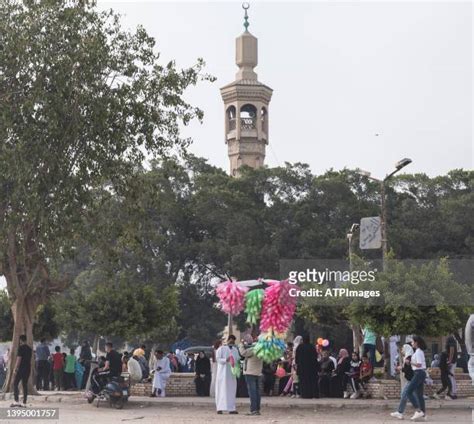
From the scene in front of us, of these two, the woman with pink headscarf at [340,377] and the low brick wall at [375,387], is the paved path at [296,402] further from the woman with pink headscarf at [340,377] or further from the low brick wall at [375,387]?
the woman with pink headscarf at [340,377]

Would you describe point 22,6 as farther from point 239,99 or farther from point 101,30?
point 239,99

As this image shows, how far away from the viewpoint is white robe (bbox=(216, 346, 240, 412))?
1703cm

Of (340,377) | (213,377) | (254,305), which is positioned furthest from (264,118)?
(254,305)

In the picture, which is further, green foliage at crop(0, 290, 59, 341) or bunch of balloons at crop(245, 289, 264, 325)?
green foliage at crop(0, 290, 59, 341)

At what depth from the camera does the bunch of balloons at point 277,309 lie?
17953mm

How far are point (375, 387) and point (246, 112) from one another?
51.2 m

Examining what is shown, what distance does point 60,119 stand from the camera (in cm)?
2042

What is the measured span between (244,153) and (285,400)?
49458mm

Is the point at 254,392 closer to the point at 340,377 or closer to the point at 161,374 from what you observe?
the point at 340,377

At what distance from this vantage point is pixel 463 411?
1744 centimetres

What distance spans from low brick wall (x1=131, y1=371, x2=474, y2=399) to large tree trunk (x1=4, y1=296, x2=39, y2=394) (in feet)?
9.19

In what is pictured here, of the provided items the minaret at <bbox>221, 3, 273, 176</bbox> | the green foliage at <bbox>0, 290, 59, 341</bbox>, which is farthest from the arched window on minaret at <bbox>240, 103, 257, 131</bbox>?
the green foliage at <bbox>0, 290, 59, 341</bbox>

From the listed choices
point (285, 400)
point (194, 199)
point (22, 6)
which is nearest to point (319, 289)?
point (285, 400)

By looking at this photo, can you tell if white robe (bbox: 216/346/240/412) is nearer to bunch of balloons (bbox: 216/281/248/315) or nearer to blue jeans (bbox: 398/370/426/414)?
bunch of balloons (bbox: 216/281/248/315)
